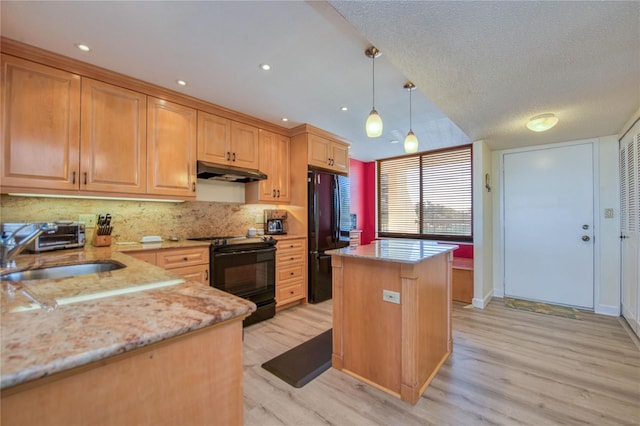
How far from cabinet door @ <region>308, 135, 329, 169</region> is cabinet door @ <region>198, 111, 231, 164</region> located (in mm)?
1094

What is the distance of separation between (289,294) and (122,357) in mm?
2973

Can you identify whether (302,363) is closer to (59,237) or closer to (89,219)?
(59,237)

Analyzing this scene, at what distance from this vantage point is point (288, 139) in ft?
12.7

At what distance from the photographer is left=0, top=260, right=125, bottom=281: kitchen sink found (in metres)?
1.41

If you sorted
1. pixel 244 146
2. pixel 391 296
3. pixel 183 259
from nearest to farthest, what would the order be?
1. pixel 391 296
2. pixel 183 259
3. pixel 244 146

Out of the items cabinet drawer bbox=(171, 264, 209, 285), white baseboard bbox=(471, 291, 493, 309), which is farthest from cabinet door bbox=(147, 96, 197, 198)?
white baseboard bbox=(471, 291, 493, 309)

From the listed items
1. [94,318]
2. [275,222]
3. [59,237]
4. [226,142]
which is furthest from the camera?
[275,222]

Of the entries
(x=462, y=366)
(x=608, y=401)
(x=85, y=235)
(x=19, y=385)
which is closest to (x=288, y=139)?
(x=85, y=235)

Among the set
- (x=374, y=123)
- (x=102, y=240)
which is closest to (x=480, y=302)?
(x=374, y=123)

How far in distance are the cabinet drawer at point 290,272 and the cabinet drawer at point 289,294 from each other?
0.13 metres

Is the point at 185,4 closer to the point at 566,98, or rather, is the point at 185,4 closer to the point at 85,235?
the point at 85,235

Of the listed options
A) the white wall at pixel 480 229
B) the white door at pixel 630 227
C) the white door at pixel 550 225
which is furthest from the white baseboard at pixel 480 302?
the white door at pixel 630 227

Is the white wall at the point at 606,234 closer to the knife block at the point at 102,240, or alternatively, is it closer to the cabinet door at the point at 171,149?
the cabinet door at the point at 171,149

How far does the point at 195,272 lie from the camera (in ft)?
8.57
